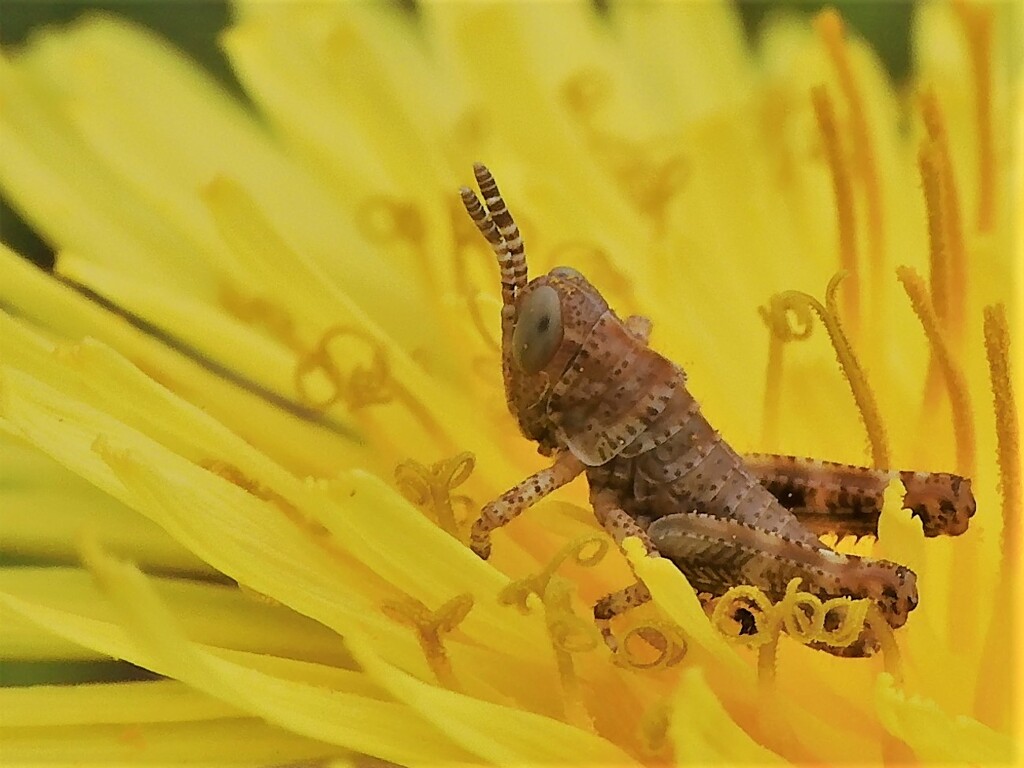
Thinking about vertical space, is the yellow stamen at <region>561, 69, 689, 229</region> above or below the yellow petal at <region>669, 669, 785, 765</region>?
above

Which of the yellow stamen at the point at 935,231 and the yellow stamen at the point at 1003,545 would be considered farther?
the yellow stamen at the point at 935,231

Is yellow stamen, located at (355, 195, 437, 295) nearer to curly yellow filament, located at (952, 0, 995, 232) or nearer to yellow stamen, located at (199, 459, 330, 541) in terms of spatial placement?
yellow stamen, located at (199, 459, 330, 541)

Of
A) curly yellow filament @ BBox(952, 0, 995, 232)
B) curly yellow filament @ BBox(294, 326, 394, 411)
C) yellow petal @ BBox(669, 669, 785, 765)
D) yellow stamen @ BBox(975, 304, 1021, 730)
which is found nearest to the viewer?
yellow petal @ BBox(669, 669, 785, 765)

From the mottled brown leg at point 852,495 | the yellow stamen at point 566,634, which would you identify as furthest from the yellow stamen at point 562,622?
the mottled brown leg at point 852,495

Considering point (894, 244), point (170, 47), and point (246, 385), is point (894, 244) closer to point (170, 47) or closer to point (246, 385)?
point (246, 385)

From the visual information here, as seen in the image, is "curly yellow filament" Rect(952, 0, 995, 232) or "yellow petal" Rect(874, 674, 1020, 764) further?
"curly yellow filament" Rect(952, 0, 995, 232)

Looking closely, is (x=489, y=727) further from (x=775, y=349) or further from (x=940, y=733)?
(x=775, y=349)

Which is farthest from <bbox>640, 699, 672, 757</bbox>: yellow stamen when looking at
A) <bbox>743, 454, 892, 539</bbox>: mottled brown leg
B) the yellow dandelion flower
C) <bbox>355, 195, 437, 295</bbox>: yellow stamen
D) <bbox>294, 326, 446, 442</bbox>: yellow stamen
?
<bbox>355, 195, 437, 295</bbox>: yellow stamen

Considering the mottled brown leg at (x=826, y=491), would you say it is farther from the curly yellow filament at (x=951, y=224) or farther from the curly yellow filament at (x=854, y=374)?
the curly yellow filament at (x=951, y=224)
